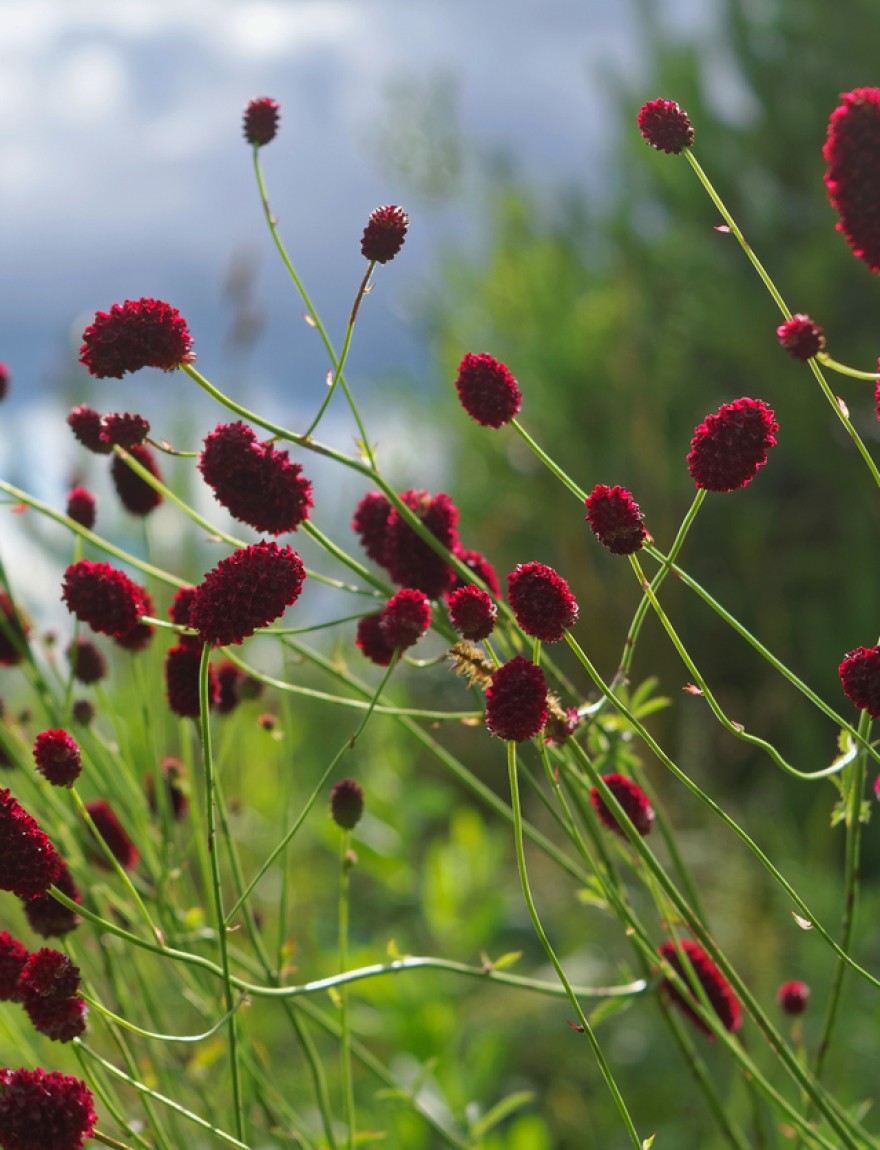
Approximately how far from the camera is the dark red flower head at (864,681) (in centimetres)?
58

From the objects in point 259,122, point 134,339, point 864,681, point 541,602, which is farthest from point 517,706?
point 259,122

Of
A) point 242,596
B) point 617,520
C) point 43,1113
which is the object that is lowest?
point 43,1113

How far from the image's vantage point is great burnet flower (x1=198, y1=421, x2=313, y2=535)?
0.65 metres

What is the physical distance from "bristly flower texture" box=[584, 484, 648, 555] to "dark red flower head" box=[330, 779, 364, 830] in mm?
253

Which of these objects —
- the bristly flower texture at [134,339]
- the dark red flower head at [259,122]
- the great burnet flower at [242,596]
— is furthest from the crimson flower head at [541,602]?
the dark red flower head at [259,122]

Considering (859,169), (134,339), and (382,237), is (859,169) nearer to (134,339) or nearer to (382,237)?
(382,237)

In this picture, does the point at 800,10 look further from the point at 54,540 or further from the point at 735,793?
the point at 54,540

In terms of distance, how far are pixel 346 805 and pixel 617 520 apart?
0.27 m

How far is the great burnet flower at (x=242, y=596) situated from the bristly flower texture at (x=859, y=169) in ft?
0.95

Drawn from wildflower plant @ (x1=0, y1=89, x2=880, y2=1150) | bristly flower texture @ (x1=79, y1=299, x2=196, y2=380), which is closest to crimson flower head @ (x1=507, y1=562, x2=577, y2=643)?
wildflower plant @ (x1=0, y1=89, x2=880, y2=1150)

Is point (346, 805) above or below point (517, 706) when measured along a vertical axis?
below

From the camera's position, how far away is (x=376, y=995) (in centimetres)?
168

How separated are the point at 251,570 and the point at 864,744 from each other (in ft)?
0.97

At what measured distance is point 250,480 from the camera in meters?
0.65
